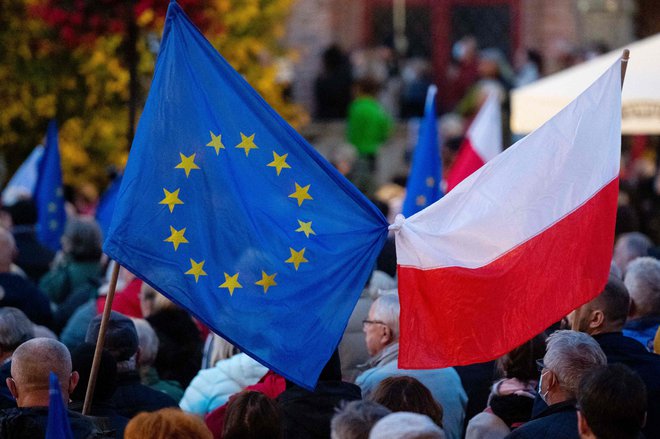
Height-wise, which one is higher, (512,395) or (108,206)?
(512,395)

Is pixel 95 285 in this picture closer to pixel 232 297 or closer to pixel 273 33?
pixel 232 297

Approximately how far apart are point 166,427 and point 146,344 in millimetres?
2267

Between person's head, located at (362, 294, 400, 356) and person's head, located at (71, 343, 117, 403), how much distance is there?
1347mm

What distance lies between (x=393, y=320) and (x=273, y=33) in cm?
1304

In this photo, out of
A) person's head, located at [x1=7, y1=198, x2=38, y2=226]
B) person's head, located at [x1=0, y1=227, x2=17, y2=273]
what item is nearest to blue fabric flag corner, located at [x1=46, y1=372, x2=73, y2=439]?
person's head, located at [x1=0, y1=227, x2=17, y2=273]

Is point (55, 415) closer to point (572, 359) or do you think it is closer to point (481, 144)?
point (572, 359)

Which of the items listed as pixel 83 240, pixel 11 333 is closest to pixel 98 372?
pixel 11 333

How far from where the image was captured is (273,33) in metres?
19.5

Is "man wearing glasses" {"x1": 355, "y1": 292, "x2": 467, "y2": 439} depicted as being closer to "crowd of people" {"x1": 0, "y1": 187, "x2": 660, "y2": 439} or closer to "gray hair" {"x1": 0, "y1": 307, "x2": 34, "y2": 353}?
"crowd of people" {"x1": 0, "y1": 187, "x2": 660, "y2": 439}

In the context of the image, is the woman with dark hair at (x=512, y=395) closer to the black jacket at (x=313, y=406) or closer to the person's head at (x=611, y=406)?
the black jacket at (x=313, y=406)

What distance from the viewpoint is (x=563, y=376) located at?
18.1ft

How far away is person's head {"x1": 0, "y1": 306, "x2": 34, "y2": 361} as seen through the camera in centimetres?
677

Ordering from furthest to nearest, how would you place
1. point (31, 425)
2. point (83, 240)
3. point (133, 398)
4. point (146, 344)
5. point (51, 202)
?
point (51, 202) < point (83, 240) < point (146, 344) < point (133, 398) < point (31, 425)

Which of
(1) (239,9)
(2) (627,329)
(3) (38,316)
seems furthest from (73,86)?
(2) (627,329)
